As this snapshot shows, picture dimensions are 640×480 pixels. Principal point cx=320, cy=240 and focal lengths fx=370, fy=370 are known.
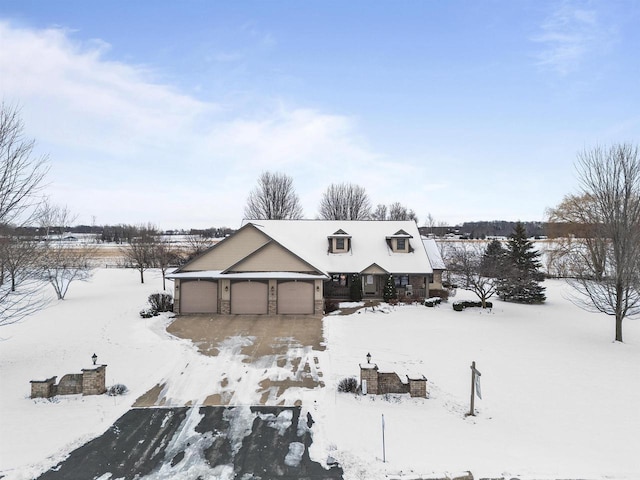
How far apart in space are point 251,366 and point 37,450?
23.2ft

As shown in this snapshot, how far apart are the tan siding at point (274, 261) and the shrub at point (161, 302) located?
5672mm

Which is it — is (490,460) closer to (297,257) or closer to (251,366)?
(251,366)

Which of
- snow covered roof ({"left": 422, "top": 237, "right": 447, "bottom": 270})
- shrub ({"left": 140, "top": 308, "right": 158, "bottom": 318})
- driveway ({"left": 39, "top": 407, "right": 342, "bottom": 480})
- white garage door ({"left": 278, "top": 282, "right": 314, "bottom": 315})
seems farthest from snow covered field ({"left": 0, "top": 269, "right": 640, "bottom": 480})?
snow covered roof ({"left": 422, "top": 237, "right": 447, "bottom": 270})

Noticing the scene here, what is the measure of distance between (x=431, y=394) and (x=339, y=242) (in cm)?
1824

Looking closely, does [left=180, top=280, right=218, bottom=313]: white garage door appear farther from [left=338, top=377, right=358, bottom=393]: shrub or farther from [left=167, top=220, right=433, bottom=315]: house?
[left=338, top=377, right=358, bottom=393]: shrub

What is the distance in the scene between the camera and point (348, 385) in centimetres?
1221

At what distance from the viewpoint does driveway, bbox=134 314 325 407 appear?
12.1m

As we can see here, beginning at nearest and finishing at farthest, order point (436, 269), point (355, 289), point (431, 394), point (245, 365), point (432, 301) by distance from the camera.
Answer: point (431, 394) → point (245, 365) → point (432, 301) → point (355, 289) → point (436, 269)

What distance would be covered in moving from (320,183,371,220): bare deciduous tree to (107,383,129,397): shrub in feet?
145

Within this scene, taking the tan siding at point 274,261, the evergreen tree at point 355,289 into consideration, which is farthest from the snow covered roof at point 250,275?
the evergreen tree at point 355,289

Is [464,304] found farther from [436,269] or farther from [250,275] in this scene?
[250,275]

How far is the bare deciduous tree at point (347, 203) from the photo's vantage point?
55375 mm

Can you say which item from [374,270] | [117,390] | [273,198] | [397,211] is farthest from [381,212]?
[117,390]

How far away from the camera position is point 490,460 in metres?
8.66
